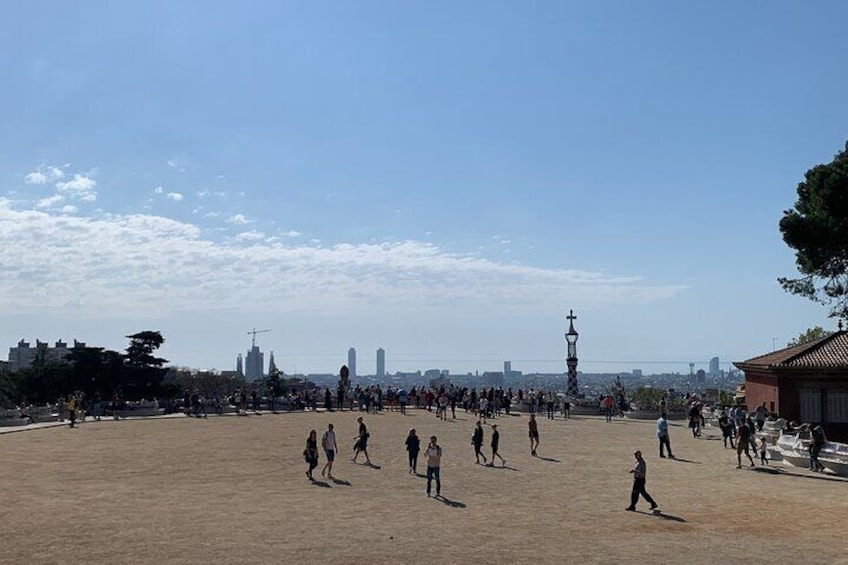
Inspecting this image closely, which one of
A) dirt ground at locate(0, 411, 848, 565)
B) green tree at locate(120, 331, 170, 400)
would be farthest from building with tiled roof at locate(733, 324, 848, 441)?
green tree at locate(120, 331, 170, 400)

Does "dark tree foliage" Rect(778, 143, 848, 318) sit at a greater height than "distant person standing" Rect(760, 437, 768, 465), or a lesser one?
greater

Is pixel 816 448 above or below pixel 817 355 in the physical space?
below

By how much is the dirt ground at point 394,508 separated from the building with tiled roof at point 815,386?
5.40 meters

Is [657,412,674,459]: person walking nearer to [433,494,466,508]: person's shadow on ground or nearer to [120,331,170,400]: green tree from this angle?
[433,494,466,508]: person's shadow on ground

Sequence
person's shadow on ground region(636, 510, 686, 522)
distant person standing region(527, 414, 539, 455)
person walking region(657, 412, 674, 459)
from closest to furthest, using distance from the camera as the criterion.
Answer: person's shadow on ground region(636, 510, 686, 522)
person walking region(657, 412, 674, 459)
distant person standing region(527, 414, 539, 455)

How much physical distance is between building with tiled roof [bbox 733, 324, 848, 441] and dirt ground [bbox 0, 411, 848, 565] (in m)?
5.40

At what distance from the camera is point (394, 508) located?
56.3ft

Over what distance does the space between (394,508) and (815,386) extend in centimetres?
2293

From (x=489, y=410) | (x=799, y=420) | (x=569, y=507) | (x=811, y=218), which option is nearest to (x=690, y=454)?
(x=799, y=420)

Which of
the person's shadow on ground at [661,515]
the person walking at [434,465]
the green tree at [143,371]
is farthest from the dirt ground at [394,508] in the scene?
the green tree at [143,371]

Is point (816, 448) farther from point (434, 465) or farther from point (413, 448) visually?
point (434, 465)

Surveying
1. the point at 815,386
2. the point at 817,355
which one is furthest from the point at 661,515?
the point at 817,355

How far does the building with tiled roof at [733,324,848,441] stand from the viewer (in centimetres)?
3172

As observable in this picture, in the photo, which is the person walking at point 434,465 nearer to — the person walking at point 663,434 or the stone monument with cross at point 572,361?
the person walking at point 663,434
